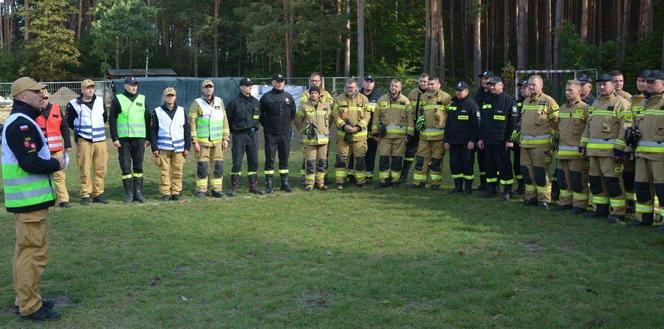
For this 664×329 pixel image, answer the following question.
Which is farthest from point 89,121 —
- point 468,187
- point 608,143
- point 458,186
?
point 608,143

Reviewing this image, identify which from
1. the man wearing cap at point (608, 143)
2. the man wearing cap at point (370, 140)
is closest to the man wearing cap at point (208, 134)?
the man wearing cap at point (370, 140)

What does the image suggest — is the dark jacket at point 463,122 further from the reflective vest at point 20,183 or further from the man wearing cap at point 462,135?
the reflective vest at point 20,183

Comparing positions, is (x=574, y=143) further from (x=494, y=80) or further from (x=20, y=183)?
(x=20, y=183)

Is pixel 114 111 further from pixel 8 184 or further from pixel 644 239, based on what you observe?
pixel 644 239

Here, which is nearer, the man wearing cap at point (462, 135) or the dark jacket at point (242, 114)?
the man wearing cap at point (462, 135)

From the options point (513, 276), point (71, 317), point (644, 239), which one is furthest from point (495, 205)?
point (71, 317)

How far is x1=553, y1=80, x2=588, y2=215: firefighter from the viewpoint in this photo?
1149 centimetres

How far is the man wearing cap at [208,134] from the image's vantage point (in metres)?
13.3

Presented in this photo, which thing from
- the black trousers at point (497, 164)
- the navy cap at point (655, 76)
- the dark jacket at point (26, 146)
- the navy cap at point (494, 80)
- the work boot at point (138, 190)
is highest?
the navy cap at point (494, 80)

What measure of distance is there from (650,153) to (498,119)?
10.4 feet

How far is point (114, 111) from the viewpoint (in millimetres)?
12711

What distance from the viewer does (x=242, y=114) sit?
1359 cm

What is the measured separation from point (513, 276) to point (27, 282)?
4.84 metres

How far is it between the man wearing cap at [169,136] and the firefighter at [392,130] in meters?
3.80
